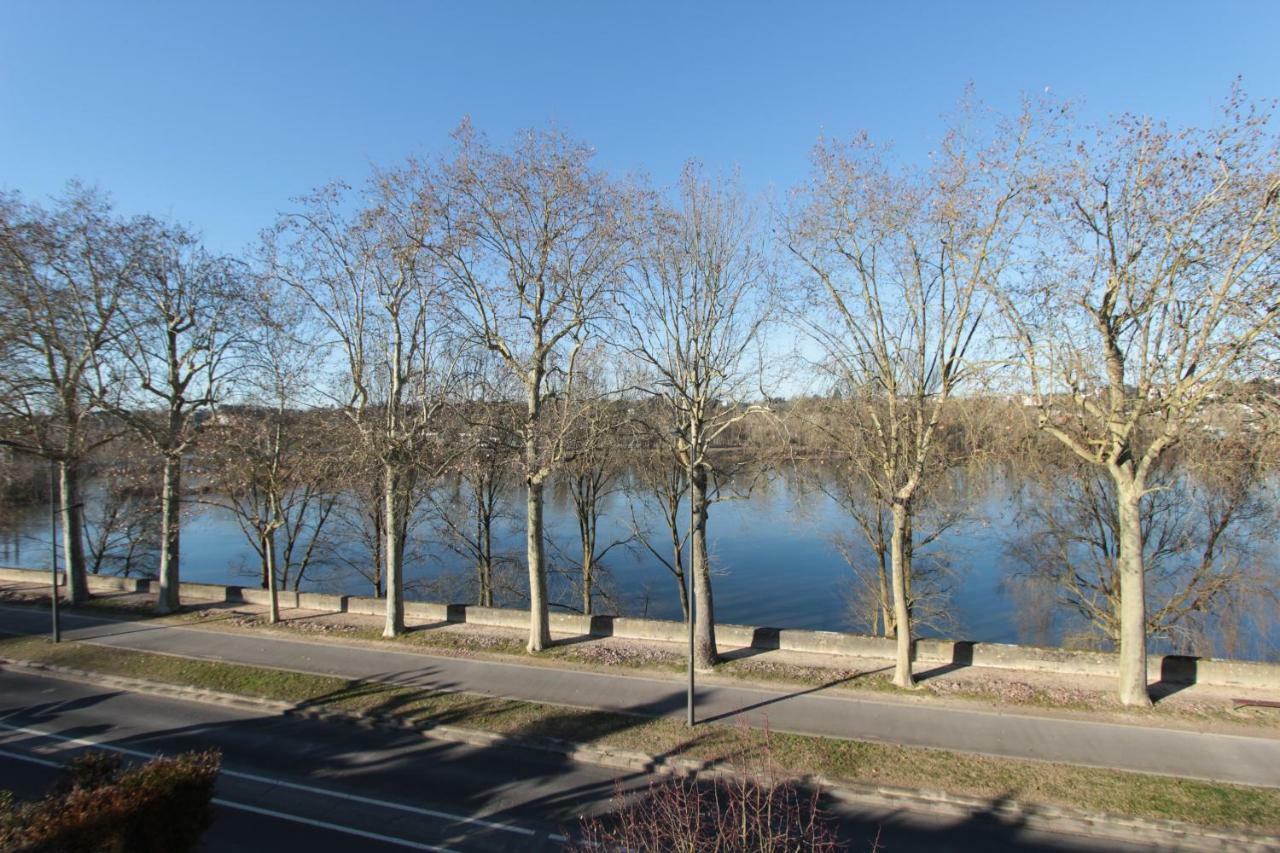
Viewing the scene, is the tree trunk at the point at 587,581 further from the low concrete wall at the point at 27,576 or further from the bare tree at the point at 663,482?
the low concrete wall at the point at 27,576

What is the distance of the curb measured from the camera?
8438 millimetres

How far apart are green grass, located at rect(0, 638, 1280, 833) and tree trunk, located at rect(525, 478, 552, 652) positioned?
9.76ft

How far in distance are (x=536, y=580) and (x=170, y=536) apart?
11.6 meters

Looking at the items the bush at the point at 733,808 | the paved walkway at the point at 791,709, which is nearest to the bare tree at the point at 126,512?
the paved walkway at the point at 791,709

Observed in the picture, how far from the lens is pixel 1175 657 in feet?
44.8

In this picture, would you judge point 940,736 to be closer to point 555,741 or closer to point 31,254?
point 555,741

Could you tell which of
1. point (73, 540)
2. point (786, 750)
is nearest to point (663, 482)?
point (786, 750)

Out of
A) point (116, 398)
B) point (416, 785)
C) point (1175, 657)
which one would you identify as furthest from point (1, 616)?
point (1175, 657)

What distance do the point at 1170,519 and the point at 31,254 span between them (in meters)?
36.4

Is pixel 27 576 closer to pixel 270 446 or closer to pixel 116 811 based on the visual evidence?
pixel 270 446

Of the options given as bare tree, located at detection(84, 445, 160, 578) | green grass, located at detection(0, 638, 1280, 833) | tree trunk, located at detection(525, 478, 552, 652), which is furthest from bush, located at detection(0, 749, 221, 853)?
bare tree, located at detection(84, 445, 160, 578)

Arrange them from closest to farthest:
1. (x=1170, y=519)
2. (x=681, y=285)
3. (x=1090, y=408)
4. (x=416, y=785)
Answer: (x=416, y=785), (x=1090, y=408), (x=681, y=285), (x=1170, y=519)

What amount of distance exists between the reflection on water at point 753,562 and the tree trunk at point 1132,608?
9.68 meters

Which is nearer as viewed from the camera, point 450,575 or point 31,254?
point 31,254
